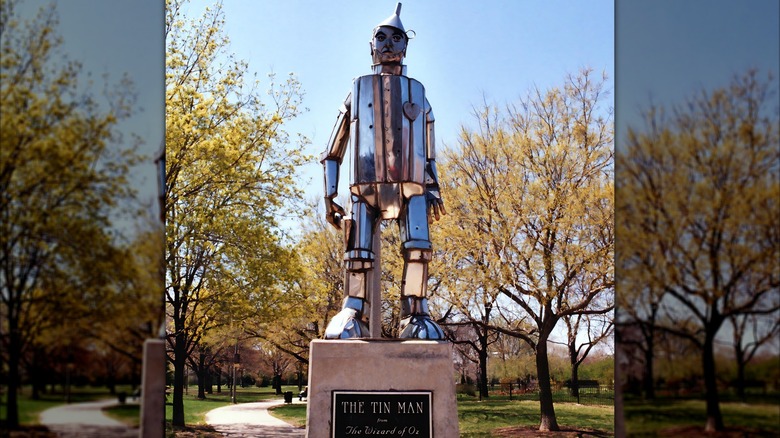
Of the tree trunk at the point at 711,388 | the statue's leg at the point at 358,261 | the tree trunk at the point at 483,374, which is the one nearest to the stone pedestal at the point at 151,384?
the tree trunk at the point at 711,388

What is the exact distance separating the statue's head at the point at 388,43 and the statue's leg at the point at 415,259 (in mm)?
1266

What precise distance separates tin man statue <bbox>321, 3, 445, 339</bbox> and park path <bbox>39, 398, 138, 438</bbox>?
369 centimetres

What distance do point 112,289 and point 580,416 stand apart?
54.9 feet

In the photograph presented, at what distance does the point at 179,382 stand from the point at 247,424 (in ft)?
9.18

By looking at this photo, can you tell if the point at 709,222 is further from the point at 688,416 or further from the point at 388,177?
the point at 388,177

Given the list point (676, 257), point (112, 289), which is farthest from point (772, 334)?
point (112, 289)

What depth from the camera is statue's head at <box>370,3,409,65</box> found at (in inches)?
254

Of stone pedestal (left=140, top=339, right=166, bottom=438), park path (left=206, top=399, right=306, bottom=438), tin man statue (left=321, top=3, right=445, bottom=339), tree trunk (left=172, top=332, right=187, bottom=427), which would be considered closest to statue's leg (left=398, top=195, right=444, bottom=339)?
tin man statue (left=321, top=3, right=445, bottom=339)

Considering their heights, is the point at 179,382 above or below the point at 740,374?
below

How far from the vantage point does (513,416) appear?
1734 cm

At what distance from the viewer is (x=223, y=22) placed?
1509 centimetres

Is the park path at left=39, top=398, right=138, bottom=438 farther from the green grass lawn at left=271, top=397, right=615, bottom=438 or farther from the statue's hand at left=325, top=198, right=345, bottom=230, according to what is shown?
the green grass lawn at left=271, top=397, right=615, bottom=438

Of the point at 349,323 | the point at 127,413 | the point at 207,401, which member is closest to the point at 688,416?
the point at 127,413

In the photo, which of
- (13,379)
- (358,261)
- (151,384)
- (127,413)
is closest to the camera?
(13,379)
